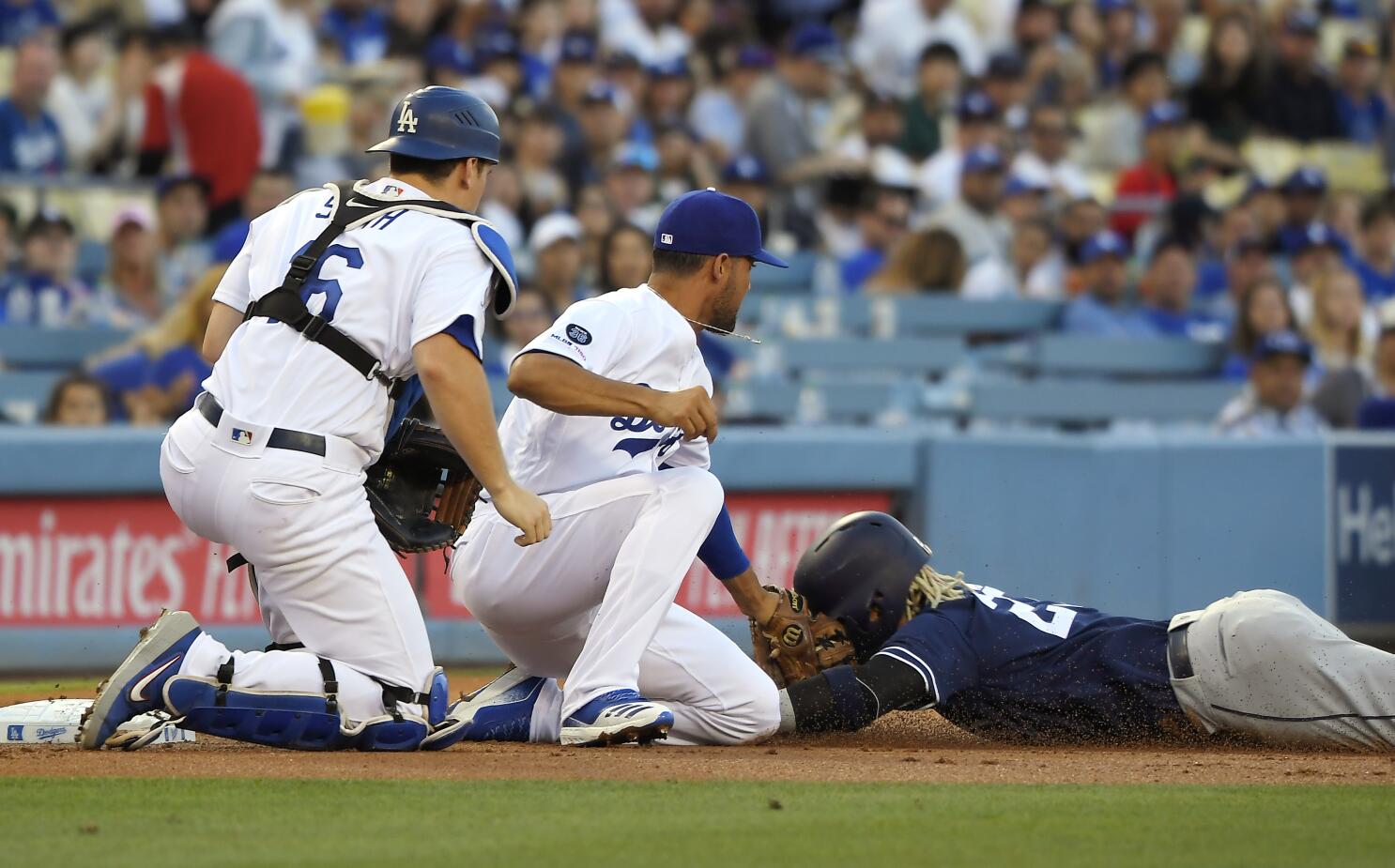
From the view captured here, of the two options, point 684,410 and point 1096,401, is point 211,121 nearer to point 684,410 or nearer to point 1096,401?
point 1096,401

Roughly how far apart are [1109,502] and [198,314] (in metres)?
4.71

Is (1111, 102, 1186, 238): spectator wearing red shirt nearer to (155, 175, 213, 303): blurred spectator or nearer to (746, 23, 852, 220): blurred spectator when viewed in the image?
(746, 23, 852, 220): blurred spectator

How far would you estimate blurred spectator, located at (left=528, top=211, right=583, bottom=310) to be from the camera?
10.8 metres

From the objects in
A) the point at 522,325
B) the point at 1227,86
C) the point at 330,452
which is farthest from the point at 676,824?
the point at 1227,86

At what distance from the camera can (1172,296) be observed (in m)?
12.5

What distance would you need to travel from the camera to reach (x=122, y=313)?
1088 cm

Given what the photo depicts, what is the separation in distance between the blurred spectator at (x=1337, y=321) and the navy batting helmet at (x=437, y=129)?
772 cm

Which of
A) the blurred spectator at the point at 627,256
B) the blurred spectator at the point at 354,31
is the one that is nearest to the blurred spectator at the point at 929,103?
the blurred spectator at the point at 354,31

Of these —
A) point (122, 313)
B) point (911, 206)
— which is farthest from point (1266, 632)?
point (911, 206)

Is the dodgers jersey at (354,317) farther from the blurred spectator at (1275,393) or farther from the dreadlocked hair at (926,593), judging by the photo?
the blurred spectator at (1275,393)

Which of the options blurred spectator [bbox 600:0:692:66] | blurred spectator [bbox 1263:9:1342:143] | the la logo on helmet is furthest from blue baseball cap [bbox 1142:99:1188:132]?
the la logo on helmet

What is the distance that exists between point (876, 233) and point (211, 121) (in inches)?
168

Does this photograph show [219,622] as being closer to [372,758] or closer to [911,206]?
[372,758]

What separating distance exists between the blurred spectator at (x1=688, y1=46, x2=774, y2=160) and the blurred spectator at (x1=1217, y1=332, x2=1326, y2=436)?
4.45 m
